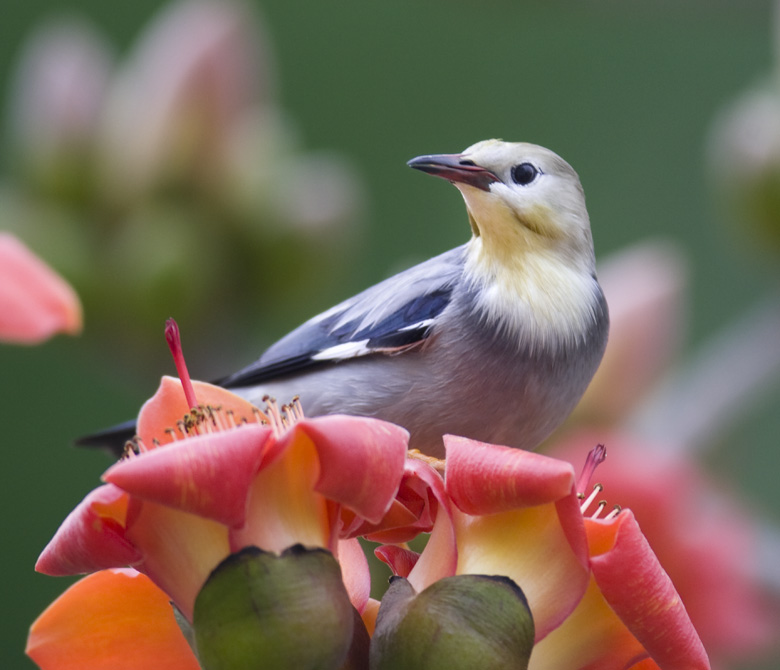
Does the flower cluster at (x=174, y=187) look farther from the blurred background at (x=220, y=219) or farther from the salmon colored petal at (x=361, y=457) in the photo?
the salmon colored petal at (x=361, y=457)

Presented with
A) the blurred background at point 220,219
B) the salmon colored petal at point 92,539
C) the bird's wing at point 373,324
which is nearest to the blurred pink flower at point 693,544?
the blurred background at point 220,219

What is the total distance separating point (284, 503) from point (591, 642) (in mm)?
76

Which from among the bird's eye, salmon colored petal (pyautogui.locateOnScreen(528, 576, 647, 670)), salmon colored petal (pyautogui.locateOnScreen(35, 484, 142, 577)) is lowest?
salmon colored petal (pyautogui.locateOnScreen(528, 576, 647, 670))

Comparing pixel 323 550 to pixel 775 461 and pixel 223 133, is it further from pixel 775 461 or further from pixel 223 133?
pixel 775 461

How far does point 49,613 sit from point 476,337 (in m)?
0.12

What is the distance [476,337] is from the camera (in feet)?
1.03

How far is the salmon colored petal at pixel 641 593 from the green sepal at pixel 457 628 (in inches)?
0.9

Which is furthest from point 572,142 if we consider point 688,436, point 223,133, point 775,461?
point 688,436

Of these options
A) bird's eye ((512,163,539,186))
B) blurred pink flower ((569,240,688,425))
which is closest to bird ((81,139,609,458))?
bird's eye ((512,163,539,186))

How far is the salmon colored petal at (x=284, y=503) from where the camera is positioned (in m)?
0.24

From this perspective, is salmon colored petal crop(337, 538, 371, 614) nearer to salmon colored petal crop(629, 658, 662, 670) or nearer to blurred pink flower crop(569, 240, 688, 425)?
salmon colored petal crop(629, 658, 662, 670)

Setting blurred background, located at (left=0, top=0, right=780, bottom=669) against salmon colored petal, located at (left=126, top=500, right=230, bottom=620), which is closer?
salmon colored petal, located at (left=126, top=500, right=230, bottom=620)

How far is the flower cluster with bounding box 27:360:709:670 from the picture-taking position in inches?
8.9

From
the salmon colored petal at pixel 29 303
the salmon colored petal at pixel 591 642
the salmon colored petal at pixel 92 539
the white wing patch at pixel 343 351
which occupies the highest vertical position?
the salmon colored petal at pixel 29 303
